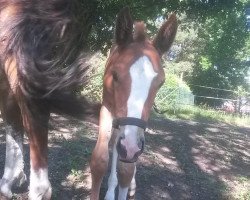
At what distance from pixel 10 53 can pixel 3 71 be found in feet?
0.72

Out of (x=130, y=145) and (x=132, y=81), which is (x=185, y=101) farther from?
(x=130, y=145)

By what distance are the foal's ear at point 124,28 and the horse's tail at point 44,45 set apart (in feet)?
1.11

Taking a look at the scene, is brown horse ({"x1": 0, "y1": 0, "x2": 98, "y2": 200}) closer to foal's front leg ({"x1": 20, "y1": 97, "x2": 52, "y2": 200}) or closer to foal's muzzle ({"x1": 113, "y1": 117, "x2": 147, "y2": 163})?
foal's front leg ({"x1": 20, "y1": 97, "x2": 52, "y2": 200})

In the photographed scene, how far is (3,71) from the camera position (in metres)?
Answer: 2.22

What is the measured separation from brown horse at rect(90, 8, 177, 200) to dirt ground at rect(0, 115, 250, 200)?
43 cm

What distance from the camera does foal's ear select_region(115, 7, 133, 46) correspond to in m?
2.58

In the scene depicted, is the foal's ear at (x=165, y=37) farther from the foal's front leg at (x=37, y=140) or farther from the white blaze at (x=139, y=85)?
the foal's front leg at (x=37, y=140)

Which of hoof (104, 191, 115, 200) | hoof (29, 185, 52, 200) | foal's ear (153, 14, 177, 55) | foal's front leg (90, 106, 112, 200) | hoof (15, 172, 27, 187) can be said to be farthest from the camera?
hoof (104, 191, 115, 200)

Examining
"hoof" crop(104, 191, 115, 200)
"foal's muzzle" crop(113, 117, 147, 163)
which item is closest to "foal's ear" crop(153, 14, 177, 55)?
"foal's muzzle" crop(113, 117, 147, 163)

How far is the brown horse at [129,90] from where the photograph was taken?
213 cm

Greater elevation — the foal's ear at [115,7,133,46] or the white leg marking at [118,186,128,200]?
the foal's ear at [115,7,133,46]

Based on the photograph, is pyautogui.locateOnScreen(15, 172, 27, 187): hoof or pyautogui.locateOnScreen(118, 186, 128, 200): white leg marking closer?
pyautogui.locateOnScreen(15, 172, 27, 187): hoof

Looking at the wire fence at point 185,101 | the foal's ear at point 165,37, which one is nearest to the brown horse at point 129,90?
the foal's ear at point 165,37

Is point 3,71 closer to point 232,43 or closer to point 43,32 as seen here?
point 43,32
